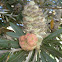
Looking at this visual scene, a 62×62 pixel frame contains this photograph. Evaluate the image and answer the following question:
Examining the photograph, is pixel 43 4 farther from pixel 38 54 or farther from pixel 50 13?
pixel 38 54

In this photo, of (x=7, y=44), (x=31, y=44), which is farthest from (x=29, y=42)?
(x=7, y=44)

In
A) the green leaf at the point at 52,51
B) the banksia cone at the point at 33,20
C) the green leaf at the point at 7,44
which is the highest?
the banksia cone at the point at 33,20

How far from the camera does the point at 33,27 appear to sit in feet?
2.07

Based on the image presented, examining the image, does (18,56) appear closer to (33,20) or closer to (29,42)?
(29,42)

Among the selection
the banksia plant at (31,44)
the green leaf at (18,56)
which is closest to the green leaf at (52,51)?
the banksia plant at (31,44)

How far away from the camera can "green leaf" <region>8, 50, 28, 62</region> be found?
54cm

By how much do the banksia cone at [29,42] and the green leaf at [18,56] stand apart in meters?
0.03

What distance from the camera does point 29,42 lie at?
0.58 metres

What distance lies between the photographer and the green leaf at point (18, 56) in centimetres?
54

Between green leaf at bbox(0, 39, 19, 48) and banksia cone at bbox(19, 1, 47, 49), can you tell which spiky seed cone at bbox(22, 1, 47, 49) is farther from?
green leaf at bbox(0, 39, 19, 48)

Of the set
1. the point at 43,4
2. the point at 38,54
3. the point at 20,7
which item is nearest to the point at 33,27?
the point at 38,54

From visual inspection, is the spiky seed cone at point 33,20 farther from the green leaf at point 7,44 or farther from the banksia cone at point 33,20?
the green leaf at point 7,44

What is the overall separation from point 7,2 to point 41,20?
1.27 ft

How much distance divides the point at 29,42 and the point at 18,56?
9 centimetres
